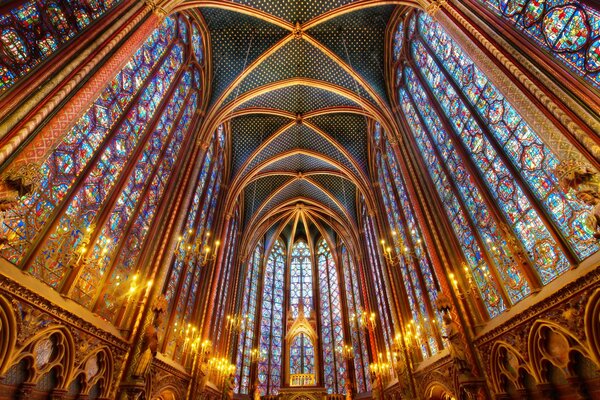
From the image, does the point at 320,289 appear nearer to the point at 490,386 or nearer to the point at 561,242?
the point at 490,386

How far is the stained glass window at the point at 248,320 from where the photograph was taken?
2080 centimetres

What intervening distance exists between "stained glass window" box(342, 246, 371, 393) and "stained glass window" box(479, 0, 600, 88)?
1799 cm

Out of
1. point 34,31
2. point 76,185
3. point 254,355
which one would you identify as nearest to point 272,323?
point 254,355

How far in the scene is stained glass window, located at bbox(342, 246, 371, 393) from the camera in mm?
20219

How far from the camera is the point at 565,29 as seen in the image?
655cm

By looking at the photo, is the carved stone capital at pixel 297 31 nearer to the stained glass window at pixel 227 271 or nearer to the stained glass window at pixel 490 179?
A: the stained glass window at pixel 490 179

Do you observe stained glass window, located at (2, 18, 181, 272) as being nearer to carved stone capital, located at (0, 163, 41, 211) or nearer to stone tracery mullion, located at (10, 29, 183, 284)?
stone tracery mullion, located at (10, 29, 183, 284)

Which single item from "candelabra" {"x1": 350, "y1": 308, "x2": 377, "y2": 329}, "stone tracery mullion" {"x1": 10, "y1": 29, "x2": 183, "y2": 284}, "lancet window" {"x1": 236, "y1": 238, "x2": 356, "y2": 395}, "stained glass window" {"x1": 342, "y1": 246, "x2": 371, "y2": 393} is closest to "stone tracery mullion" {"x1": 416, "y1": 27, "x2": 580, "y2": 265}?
"stone tracery mullion" {"x1": 10, "y1": 29, "x2": 183, "y2": 284}

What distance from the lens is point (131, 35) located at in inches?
344

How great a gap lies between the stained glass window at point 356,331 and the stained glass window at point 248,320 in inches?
280

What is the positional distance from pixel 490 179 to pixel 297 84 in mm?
11355

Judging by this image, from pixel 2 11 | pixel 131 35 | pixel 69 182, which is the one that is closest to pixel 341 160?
pixel 131 35

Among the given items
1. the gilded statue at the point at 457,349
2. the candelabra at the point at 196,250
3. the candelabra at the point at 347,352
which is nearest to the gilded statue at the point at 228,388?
the candelabra at the point at 196,250

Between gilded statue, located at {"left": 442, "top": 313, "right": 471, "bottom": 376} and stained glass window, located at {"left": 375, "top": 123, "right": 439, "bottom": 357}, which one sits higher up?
stained glass window, located at {"left": 375, "top": 123, "right": 439, "bottom": 357}
